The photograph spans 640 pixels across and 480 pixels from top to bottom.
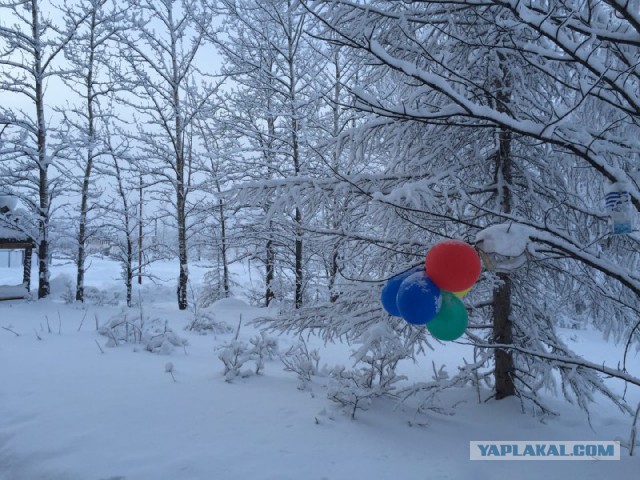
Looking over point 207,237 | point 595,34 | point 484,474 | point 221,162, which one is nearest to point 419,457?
point 484,474

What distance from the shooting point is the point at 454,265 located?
6.62ft

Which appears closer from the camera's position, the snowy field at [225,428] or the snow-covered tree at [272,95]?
the snowy field at [225,428]

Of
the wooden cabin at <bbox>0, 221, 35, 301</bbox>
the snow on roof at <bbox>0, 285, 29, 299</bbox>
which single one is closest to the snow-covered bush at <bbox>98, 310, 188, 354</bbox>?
the wooden cabin at <bbox>0, 221, 35, 301</bbox>

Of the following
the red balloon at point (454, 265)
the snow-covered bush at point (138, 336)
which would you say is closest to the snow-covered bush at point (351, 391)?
the red balloon at point (454, 265)

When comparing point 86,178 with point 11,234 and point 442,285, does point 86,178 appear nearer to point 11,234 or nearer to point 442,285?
point 11,234

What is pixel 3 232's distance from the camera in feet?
41.7

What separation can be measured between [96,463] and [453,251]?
257cm

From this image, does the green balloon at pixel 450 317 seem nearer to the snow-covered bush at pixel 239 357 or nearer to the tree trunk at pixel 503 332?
the tree trunk at pixel 503 332

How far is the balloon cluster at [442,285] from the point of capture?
202 cm

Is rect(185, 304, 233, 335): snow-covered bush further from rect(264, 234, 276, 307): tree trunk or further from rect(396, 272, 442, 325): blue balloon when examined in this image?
rect(396, 272, 442, 325): blue balloon

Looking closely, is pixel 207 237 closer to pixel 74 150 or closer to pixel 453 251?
pixel 74 150

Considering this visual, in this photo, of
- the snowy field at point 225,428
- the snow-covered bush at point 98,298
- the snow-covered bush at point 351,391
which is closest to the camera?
the snowy field at point 225,428

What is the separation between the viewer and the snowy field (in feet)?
8.44

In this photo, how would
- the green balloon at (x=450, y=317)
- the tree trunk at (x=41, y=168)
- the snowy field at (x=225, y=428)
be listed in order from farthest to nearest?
the tree trunk at (x=41, y=168) → the snowy field at (x=225, y=428) → the green balloon at (x=450, y=317)
